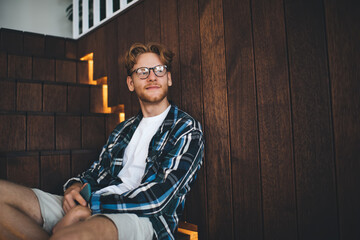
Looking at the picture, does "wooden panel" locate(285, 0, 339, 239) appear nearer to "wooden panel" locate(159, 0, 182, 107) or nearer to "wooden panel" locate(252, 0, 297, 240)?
"wooden panel" locate(252, 0, 297, 240)

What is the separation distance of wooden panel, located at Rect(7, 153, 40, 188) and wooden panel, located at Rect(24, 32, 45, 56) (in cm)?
118

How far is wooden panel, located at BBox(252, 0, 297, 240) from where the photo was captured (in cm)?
108

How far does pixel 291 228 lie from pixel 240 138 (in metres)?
0.42

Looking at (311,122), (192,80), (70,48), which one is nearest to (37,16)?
(70,48)

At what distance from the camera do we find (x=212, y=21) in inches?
54.9

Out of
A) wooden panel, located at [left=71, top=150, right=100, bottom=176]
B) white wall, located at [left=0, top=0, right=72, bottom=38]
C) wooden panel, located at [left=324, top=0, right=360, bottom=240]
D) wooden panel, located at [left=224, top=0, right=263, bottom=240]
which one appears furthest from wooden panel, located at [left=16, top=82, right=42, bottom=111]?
wooden panel, located at [left=324, top=0, right=360, bottom=240]

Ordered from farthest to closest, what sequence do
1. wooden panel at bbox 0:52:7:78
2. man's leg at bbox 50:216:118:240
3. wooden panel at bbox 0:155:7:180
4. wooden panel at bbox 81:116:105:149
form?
wooden panel at bbox 0:52:7:78 → wooden panel at bbox 81:116:105:149 → wooden panel at bbox 0:155:7:180 → man's leg at bbox 50:216:118:240

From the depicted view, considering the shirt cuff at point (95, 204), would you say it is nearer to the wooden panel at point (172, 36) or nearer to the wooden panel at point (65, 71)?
the wooden panel at point (172, 36)

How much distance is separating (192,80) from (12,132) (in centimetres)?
119

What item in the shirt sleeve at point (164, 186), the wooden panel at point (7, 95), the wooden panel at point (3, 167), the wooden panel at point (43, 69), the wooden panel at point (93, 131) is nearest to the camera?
the shirt sleeve at point (164, 186)

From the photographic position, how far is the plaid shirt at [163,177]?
1.04 meters

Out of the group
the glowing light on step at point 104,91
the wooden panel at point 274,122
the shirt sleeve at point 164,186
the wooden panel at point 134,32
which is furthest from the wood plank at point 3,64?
the wooden panel at point 274,122

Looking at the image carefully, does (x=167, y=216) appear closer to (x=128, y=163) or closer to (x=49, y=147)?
(x=128, y=163)

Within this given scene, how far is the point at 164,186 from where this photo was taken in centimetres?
106
